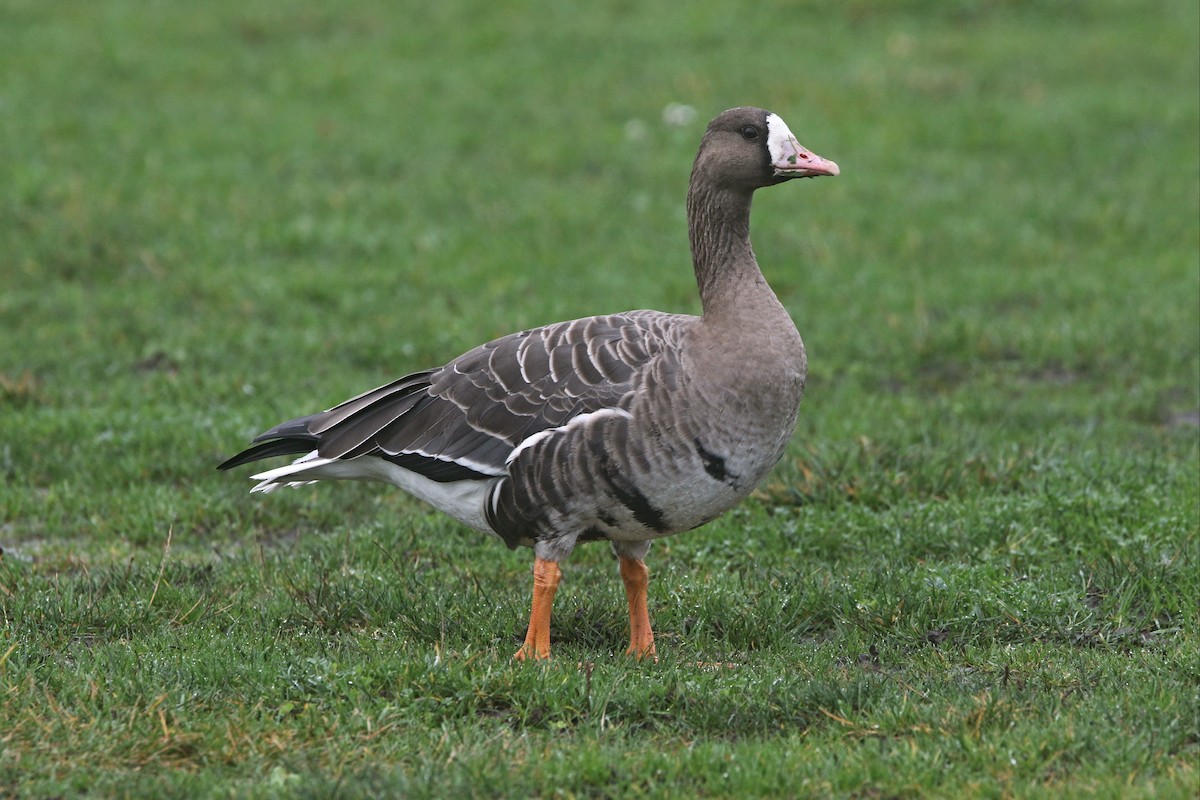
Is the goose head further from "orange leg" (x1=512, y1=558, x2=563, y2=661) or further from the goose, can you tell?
"orange leg" (x1=512, y1=558, x2=563, y2=661)

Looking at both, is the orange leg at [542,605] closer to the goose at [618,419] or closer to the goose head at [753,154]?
the goose at [618,419]

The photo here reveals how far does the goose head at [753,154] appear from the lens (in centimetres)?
591

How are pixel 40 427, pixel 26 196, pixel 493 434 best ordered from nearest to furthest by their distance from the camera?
1. pixel 493 434
2. pixel 40 427
3. pixel 26 196

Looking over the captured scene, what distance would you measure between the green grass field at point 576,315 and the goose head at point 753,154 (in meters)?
1.84

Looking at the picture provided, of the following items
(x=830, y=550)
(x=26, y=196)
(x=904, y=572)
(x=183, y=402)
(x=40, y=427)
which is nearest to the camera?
(x=904, y=572)

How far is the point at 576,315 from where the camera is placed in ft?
34.3

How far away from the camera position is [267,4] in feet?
61.7

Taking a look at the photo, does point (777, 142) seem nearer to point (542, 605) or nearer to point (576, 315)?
point (542, 605)

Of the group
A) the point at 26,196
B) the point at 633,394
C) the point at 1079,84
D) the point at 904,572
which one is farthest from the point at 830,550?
the point at 1079,84

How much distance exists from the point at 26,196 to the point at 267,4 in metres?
7.34

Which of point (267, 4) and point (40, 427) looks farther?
point (267, 4)

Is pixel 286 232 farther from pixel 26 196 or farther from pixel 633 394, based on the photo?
pixel 633 394

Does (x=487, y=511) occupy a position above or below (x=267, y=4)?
below

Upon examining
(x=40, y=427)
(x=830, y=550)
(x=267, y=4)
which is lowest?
(x=830, y=550)
